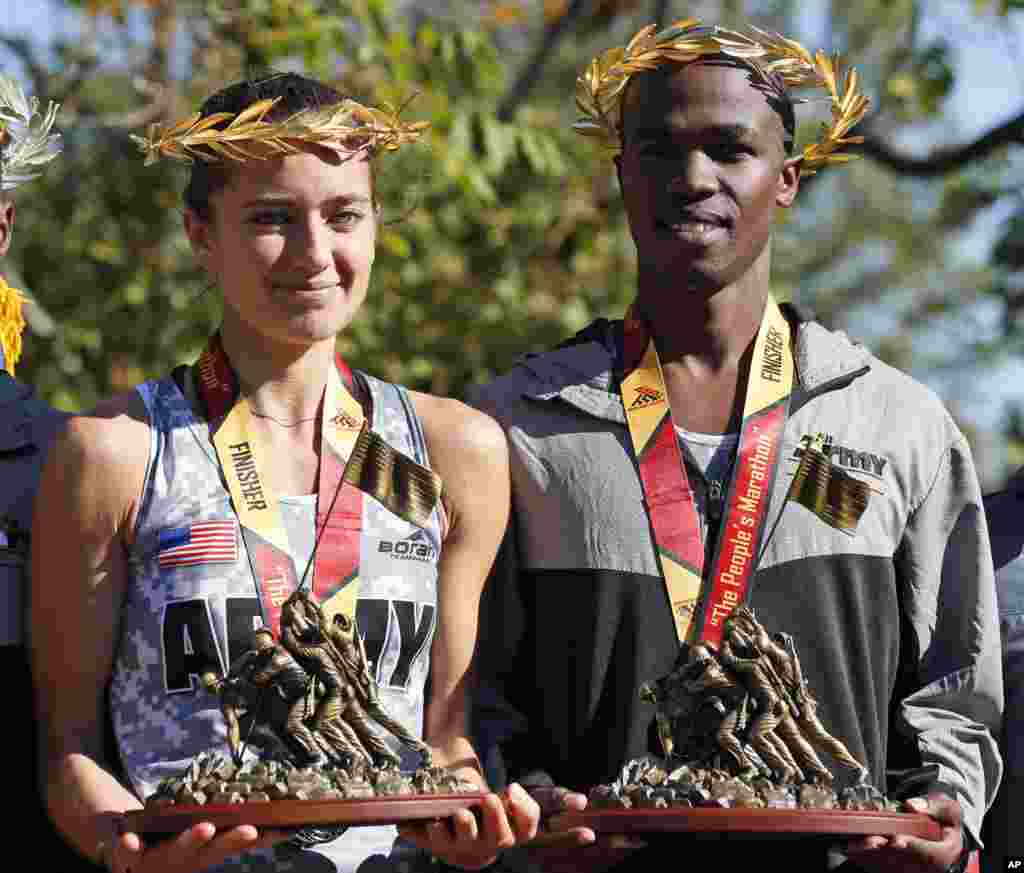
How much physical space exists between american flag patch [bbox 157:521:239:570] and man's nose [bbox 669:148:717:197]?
144 cm

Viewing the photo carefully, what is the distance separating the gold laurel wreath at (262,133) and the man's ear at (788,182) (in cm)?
110

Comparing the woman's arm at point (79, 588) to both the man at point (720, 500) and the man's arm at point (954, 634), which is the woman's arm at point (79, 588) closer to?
the man at point (720, 500)

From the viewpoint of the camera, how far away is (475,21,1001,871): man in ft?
17.0

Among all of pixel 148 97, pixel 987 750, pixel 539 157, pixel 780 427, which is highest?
pixel 148 97

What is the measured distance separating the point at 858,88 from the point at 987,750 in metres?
1.80

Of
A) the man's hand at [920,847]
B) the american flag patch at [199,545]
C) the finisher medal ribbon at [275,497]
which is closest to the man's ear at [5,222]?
the finisher medal ribbon at [275,497]

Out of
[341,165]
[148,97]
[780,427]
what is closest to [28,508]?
[341,165]

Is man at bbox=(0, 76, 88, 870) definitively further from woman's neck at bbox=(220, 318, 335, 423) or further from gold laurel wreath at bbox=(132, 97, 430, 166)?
gold laurel wreath at bbox=(132, 97, 430, 166)

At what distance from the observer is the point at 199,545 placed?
4.79 meters

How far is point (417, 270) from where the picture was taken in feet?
37.1

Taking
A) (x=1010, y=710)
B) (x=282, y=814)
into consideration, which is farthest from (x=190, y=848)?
(x=1010, y=710)

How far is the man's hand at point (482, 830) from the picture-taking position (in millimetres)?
4535

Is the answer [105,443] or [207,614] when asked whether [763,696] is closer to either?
[207,614]

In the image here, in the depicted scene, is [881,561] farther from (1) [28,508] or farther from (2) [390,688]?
(1) [28,508]
